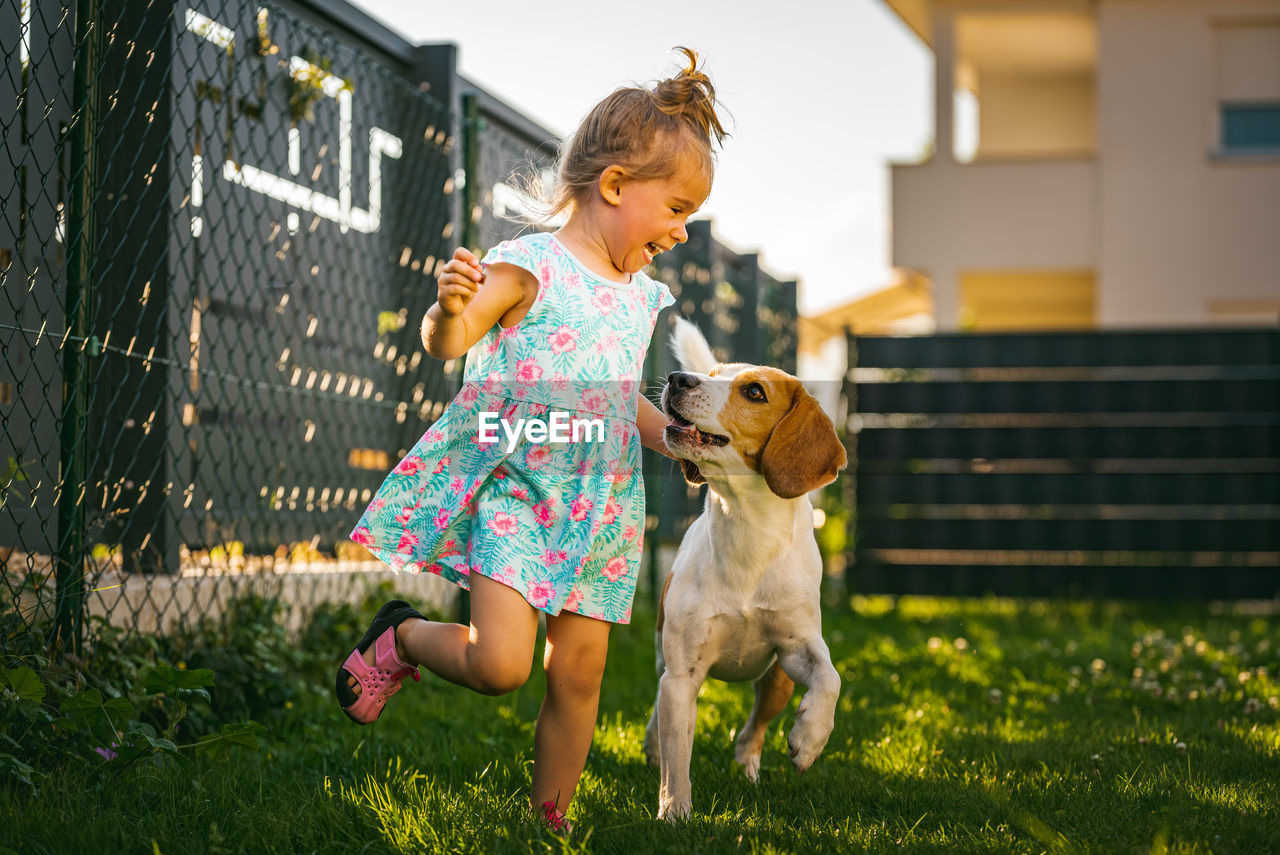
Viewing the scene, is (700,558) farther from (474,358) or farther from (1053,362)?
(1053,362)

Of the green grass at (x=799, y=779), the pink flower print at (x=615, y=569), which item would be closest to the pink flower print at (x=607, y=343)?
the pink flower print at (x=615, y=569)

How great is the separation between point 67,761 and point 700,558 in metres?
1.62

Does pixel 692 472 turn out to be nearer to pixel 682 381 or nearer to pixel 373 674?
pixel 682 381

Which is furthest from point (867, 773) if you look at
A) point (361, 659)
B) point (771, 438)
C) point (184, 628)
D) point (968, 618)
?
point (968, 618)

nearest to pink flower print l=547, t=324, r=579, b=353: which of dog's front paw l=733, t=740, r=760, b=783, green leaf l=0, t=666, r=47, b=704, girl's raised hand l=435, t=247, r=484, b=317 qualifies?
girl's raised hand l=435, t=247, r=484, b=317

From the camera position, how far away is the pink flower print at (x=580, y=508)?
9.67 feet

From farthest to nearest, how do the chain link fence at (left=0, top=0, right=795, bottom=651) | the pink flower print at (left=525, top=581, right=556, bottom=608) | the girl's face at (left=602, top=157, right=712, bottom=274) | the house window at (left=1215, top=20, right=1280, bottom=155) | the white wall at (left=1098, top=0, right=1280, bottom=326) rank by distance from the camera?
the house window at (left=1215, top=20, right=1280, bottom=155)
the white wall at (left=1098, top=0, right=1280, bottom=326)
the chain link fence at (left=0, top=0, right=795, bottom=651)
the girl's face at (left=602, top=157, right=712, bottom=274)
the pink flower print at (left=525, top=581, right=556, bottom=608)

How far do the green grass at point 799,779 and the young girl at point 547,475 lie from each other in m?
0.30

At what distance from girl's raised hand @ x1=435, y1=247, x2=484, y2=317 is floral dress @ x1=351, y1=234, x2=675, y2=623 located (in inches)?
11.5

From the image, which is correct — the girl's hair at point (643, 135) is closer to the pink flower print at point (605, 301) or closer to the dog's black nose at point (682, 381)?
the pink flower print at point (605, 301)

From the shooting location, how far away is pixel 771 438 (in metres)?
3.20

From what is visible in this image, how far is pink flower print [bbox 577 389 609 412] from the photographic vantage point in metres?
3.03

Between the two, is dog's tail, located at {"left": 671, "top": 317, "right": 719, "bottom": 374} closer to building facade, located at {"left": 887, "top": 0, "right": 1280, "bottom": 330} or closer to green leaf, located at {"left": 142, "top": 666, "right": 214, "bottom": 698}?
green leaf, located at {"left": 142, "top": 666, "right": 214, "bottom": 698}

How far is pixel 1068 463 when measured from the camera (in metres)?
8.69
